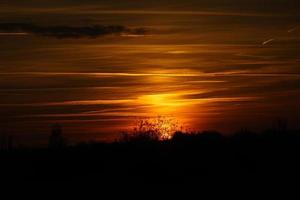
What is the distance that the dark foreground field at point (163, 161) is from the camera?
16.9 m

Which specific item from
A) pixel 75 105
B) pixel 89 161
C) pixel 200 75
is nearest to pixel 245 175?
pixel 89 161

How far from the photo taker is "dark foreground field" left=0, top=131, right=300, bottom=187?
1688 cm

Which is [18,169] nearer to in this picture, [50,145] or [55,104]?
[50,145]

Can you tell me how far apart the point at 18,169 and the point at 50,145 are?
12.0 ft

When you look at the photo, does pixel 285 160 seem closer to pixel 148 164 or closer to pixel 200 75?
pixel 148 164

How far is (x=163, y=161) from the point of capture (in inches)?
707

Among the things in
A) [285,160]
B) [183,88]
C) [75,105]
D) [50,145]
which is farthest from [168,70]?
[285,160]

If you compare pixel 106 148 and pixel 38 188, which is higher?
pixel 106 148

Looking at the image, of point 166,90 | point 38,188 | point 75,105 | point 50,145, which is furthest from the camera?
point 166,90

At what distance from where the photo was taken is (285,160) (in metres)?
18.0

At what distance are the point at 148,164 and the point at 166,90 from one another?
1038 inches

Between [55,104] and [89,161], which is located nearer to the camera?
[89,161]

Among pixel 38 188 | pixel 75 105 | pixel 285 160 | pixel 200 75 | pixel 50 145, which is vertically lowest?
pixel 38 188

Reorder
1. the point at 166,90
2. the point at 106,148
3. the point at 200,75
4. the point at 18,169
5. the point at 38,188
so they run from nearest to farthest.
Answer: the point at 38,188 → the point at 18,169 → the point at 106,148 → the point at 166,90 → the point at 200,75
